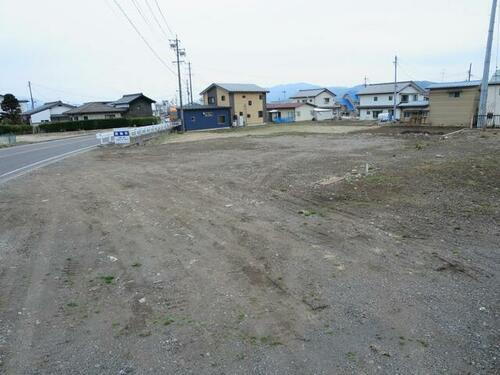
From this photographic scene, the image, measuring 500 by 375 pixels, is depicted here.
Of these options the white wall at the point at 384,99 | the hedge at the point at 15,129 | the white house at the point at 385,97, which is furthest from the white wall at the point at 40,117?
the white wall at the point at 384,99

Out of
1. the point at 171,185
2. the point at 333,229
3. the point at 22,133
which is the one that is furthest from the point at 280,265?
the point at 22,133

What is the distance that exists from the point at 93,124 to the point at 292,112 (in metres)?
32.1

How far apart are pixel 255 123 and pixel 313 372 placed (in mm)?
54537

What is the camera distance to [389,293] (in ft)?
14.0

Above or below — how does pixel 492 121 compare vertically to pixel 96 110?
below

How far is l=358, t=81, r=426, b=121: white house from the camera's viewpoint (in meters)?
58.0

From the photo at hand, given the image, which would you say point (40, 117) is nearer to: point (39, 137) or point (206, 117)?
point (39, 137)

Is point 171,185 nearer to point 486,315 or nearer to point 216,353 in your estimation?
point 216,353

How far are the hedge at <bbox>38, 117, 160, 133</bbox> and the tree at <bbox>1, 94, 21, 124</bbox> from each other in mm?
4932

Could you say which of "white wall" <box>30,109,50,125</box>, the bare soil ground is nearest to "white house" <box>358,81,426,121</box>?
the bare soil ground

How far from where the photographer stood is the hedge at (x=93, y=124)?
160ft

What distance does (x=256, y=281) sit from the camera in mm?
4652

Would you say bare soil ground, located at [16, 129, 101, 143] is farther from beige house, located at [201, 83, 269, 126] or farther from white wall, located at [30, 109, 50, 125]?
beige house, located at [201, 83, 269, 126]

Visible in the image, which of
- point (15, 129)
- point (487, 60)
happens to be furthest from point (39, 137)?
point (487, 60)
